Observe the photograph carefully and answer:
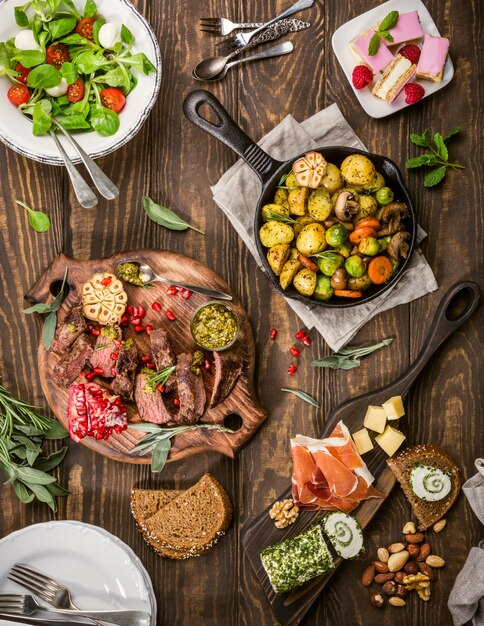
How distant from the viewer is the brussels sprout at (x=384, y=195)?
255 cm

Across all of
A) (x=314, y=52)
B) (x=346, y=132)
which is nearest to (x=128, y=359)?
(x=346, y=132)

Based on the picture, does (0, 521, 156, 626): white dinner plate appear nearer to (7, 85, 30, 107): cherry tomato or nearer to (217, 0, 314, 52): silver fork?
(7, 85, 30, 107): cherry tomato

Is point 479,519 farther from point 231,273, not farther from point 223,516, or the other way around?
point 231,273

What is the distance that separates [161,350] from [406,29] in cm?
168

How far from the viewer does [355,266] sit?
2.50 meters

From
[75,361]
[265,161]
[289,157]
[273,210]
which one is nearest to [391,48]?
[289,157]

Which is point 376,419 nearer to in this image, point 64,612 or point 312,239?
point 312,239

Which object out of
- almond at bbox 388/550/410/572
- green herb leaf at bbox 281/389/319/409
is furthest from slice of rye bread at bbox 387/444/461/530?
green herb leaf at bbox 281/389/319/409

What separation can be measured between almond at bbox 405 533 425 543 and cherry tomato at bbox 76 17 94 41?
2490 millimetres

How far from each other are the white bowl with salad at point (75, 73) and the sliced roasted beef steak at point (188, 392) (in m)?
0.93

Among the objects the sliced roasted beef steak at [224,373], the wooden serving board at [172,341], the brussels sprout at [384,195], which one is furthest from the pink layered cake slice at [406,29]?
the sliced roasted beef steak at [224,373]

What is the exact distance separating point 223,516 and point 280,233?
47.9 inches

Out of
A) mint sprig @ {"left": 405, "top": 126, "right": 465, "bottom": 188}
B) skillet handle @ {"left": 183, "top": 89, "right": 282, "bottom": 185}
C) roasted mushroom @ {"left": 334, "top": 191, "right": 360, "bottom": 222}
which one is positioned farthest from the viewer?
mint sprig @ {"left": 405, "top": 126, "right": 465, "bottom": 188}

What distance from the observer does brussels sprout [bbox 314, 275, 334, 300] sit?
255cm
